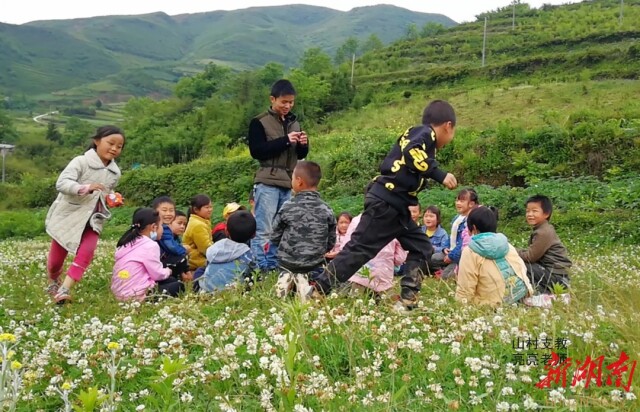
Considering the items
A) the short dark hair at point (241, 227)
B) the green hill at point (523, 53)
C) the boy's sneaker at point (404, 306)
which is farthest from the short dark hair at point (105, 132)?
the green hill at point (523, 53)

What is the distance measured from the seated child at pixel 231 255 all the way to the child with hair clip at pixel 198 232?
1.67m

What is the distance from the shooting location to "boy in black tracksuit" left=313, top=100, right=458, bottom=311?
17.0 feet

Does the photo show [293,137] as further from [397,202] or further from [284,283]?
[397,202]

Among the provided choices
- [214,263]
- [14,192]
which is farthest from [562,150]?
[14,192]

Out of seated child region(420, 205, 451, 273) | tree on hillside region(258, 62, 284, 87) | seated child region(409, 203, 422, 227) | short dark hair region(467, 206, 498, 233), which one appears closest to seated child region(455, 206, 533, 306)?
short dark hair region(467, 206, 498, 233)

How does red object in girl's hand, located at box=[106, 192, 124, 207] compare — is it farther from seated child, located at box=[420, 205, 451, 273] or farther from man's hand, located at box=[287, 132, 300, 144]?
seated child, located at box=[420, 205, 451, 273]

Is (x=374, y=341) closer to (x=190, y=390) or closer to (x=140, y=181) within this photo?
(x=190, y=390)

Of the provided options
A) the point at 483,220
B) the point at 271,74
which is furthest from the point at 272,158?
the point at 271,74

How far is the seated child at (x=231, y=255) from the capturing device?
240 inches

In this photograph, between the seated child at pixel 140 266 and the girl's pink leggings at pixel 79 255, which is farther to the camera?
the seated child at pixel 140 266

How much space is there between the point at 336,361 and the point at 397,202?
2184 mm

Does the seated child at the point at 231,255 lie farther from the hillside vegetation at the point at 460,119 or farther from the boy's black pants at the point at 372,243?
the hillside vegetation at the point at 460,119

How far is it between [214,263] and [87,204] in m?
1.50

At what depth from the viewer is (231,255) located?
243 inches
